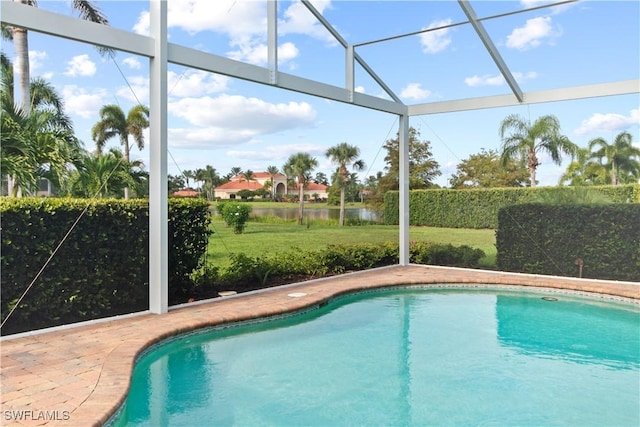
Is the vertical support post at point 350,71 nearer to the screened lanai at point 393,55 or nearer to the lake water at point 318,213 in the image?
the screened lanai at point 393,55

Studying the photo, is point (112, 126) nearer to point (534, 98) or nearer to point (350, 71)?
point (350, 71)

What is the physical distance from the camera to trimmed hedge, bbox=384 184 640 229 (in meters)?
12.1

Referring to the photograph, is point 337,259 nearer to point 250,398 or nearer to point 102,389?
point 250,398

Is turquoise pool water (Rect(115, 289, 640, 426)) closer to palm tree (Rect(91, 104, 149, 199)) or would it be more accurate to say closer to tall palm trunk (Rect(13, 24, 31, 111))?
tall palm trunk (Rect(13, 24, 31, 111))

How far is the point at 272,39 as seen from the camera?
726 centimetres

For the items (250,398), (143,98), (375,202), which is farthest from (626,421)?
(375,202)

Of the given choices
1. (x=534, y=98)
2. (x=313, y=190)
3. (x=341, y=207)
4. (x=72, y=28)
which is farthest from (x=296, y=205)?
(x=72, y=28)

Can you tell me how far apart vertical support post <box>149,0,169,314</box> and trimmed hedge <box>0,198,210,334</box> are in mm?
383

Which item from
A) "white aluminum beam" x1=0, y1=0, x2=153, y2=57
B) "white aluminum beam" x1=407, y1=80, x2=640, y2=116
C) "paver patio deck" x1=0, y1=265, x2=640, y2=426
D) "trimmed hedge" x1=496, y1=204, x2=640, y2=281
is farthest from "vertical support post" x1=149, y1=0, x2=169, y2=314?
"trimmed hedge" x1=496, y1=204, x2=640, y2=281

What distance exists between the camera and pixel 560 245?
975cm

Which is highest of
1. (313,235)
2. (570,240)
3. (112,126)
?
(112,126)

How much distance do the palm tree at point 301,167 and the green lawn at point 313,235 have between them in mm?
925

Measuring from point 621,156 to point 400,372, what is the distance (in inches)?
1131

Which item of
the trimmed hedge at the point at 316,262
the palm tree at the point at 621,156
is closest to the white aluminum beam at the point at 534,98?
the trimmed hedge at the point at 316,262
